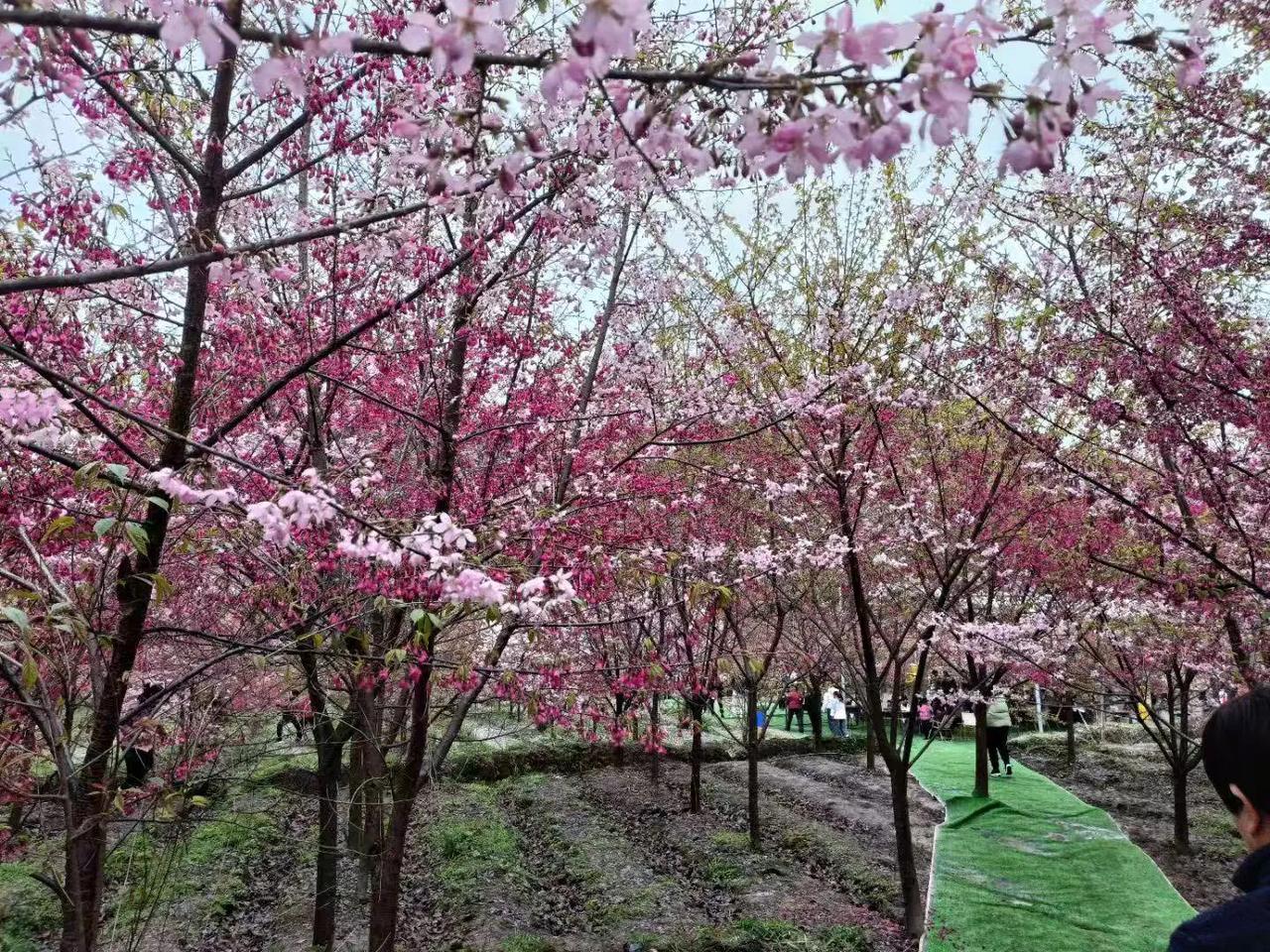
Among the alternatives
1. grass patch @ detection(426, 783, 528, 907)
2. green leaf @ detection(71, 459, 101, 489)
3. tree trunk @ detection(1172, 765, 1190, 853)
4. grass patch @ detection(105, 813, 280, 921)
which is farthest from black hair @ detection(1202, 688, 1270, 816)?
tree trunk @ detection(1172, 765, 1190, 853)

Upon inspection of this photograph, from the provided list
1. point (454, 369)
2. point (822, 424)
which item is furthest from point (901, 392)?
point (454, 369)

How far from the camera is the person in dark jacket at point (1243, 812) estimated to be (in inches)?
55.2

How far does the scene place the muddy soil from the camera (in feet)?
32.9

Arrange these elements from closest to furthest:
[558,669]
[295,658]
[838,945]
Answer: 1. [558,669]
2. [295,658]
3. [838,945]

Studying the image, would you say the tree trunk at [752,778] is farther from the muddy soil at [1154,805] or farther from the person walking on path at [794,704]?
the person walking on path at [794,704]

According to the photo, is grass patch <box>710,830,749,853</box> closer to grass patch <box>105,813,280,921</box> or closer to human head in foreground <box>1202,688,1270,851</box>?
grass patch <box>105,813,280,921</box>

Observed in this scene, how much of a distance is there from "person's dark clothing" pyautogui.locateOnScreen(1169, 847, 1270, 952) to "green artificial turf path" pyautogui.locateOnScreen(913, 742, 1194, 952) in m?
7.36

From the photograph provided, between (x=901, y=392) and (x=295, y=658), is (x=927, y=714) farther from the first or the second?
(x=295, y=658)

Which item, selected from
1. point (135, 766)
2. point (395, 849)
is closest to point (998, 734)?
point (395, 849)

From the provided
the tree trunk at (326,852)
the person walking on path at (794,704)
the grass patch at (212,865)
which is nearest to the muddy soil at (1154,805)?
the person walking on path at (794,704)

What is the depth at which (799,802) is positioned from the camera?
1447 centimetres

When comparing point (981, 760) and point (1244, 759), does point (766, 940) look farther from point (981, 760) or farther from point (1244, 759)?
point (981, 760)

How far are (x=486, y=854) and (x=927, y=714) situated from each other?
416 inches

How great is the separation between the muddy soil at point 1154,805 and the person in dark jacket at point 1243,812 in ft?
32.0
